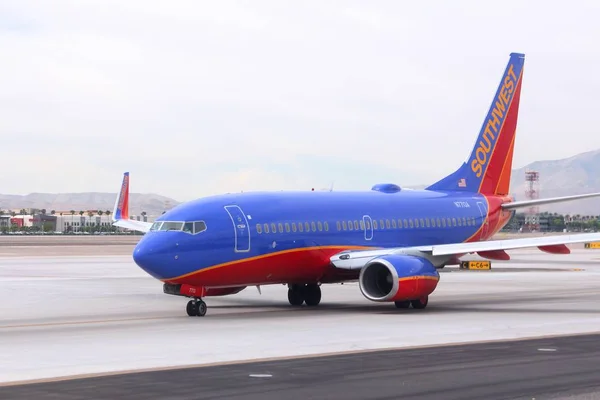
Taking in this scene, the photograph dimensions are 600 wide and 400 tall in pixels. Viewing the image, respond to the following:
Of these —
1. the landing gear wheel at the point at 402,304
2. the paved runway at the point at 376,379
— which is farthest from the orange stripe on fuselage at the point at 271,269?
the paved runway at the point at 376,379

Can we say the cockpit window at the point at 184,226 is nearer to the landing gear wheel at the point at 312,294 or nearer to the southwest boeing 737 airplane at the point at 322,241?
the southwest boeing 737 airplane at the point at 322,241

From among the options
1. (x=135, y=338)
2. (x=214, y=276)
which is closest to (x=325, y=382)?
(x=135, y=338)

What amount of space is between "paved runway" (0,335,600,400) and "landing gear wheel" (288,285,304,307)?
1408cm

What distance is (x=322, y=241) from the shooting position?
35.1m

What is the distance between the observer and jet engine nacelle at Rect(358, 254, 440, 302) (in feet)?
106

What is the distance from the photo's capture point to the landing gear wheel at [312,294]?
36344mm

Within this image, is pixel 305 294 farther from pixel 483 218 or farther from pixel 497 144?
pixel 497 144

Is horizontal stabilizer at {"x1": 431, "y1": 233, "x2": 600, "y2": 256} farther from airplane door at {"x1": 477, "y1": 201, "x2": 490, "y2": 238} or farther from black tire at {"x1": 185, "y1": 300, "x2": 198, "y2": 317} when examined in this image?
black tire at {"x1": 185, "y1": 300, "x2": 198, "y2": 317}

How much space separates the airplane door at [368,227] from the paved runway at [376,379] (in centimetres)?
1432

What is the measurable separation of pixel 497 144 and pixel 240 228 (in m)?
15.9

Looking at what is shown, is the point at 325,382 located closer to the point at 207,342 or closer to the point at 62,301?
the point at 207,342

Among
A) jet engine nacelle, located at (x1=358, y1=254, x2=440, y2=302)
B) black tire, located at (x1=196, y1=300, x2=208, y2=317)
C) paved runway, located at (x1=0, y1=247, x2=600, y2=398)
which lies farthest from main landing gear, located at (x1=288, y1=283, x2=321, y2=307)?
black tire, located at (x1=196, y1=300, x2=208, y2=317)

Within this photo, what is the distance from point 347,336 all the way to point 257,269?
7474 mm

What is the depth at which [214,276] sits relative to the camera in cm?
3153
